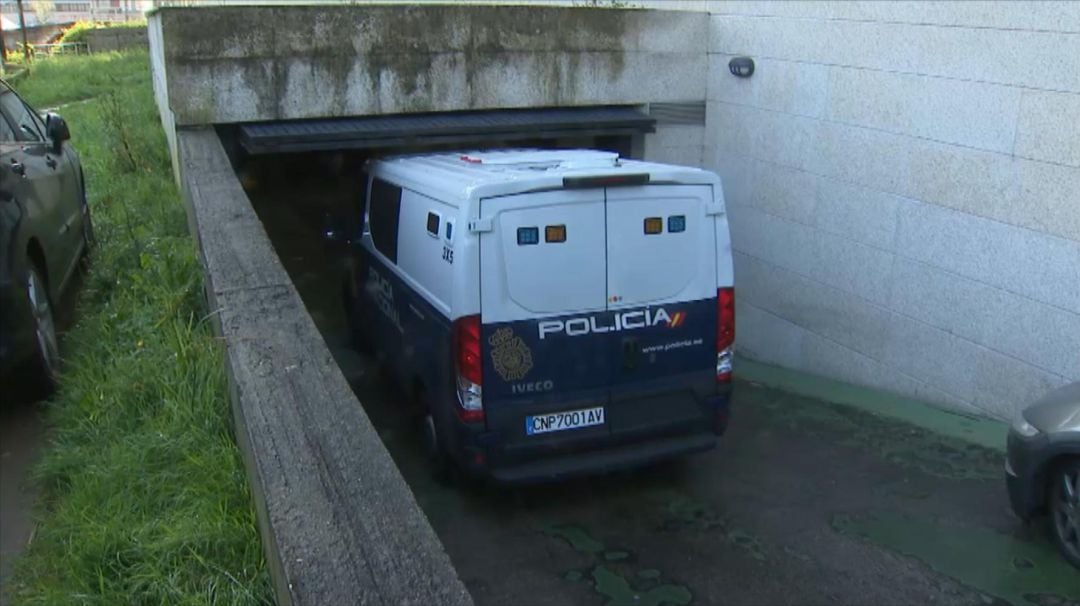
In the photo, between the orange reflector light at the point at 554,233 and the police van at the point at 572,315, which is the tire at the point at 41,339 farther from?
the orange reflector light at the point at 554,233

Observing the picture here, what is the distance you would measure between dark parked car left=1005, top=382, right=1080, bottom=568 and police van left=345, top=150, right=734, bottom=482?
1.73 m

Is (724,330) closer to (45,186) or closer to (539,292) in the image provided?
(539,292)

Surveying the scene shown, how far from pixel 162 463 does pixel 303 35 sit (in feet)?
18.6

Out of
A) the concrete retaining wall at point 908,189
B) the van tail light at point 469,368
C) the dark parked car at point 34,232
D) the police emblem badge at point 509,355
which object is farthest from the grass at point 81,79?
the police emblem badge at point 509,355

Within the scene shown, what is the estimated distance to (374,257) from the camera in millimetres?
7750

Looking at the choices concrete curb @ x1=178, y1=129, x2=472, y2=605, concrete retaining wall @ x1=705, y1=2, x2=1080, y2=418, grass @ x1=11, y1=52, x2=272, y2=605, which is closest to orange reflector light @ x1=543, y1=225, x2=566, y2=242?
concrete curb @ x1=178, y1=129, x2=472, y2=605

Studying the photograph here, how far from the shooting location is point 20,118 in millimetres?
7129

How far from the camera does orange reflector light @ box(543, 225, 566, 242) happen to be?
18.6ft

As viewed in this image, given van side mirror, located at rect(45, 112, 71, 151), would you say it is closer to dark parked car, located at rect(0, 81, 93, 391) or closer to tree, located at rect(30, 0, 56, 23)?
dark parked car, located at rect(0, 81, 93, 391)

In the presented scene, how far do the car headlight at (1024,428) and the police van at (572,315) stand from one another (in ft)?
5.52

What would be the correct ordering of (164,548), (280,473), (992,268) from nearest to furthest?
(280,473) < (164,548) < (992,268)

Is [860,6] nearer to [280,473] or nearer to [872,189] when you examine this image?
[872,189]

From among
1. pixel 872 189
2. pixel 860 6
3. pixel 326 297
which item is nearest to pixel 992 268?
pixel 872 189

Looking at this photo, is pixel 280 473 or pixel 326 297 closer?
pixel 280 473
